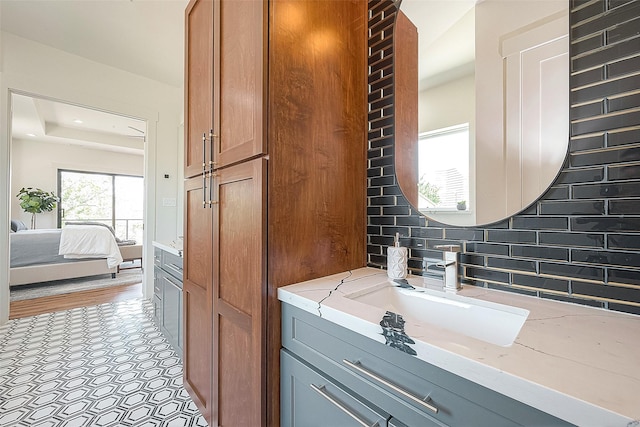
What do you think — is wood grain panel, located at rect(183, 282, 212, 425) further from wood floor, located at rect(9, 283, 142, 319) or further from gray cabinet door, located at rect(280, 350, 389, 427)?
wood floor, located at rect(9, 283, 142, 319)

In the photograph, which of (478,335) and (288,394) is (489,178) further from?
(288,394)

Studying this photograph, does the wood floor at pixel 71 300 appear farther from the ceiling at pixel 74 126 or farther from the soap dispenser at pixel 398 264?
the soap dispenser at pixel 398 264

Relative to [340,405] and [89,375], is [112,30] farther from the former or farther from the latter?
[340,405]

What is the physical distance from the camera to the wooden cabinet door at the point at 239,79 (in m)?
0.99

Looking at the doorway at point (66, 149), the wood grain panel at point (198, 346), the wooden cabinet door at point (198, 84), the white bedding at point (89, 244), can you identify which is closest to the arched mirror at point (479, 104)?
the wooden cabinet door at point (198, 84)

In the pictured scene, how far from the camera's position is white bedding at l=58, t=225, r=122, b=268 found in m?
4.10

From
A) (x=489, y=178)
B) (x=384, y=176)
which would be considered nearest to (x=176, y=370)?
(x=384, y=176)

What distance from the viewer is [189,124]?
1.61 meters

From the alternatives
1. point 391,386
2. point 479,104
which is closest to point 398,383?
point 391,386

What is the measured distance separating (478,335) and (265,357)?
70cm

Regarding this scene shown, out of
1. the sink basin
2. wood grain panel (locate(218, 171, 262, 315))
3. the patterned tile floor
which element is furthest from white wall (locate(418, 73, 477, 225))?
the patterned tile floor

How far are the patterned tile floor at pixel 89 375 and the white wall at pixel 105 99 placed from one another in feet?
2.37

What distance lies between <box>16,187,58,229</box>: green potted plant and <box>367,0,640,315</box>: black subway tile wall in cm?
797

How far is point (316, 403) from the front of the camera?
841 mm
